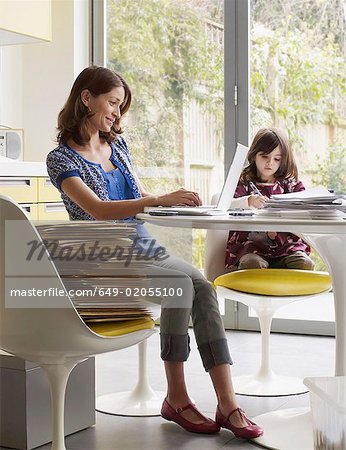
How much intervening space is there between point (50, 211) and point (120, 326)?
6.88ft

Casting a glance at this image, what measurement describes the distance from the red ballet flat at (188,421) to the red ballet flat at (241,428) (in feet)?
0.14

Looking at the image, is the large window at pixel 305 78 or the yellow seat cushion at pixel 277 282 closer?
the yellow seat cushion at pixel 277 282

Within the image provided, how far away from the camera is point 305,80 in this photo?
4516mm

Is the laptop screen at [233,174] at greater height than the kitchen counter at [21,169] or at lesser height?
lesser

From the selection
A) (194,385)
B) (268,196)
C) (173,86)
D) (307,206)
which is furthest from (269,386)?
(173,86)

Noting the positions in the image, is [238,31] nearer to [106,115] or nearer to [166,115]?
[166,115]

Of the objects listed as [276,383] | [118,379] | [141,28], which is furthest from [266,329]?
[141,28]

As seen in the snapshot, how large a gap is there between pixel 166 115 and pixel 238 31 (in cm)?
62

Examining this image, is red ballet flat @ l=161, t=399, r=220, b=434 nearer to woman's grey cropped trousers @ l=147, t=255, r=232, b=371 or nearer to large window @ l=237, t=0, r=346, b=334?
woman's grey cropped trousers @ l=147, t=255, r=232, b=371

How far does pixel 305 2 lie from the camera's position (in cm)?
448

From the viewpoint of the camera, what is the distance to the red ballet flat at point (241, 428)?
2689 mm

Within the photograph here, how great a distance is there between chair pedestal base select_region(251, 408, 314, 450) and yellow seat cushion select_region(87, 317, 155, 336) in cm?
59

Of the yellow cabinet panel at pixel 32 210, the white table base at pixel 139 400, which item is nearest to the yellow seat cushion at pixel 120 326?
the white table base at pixel 139 400

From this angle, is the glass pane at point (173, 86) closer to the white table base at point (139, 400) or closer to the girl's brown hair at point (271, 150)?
the girl's brown hair at point (271, 150)
